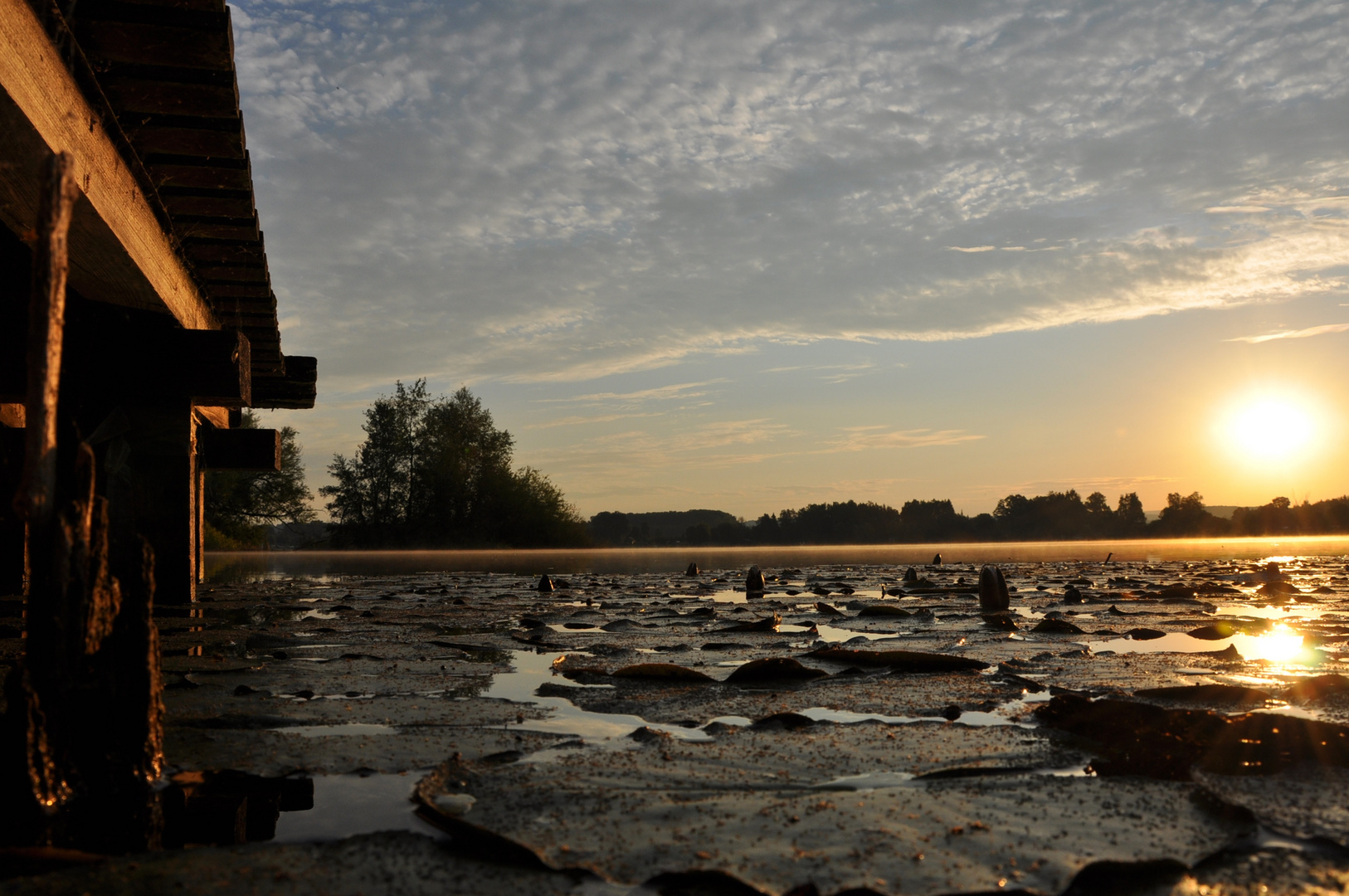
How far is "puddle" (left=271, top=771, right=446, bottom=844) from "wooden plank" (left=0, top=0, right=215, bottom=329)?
2104 mm

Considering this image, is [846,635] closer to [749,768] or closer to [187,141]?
[749,768]

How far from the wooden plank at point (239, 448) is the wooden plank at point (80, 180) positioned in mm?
4556

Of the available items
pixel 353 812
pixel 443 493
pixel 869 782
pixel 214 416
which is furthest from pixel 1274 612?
pixel 443 493

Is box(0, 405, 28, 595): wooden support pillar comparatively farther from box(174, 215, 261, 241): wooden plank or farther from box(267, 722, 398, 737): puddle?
box(267, 722, 398, 737): puddle

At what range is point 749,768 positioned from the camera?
2451 mm

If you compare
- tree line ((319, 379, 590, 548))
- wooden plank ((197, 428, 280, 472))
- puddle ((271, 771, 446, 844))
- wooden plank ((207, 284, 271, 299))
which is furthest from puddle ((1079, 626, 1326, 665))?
tree line ((319, 379, 590, 548))

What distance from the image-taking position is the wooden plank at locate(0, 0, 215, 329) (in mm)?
3305

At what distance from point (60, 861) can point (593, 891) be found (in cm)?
97

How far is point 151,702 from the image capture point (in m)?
2.30

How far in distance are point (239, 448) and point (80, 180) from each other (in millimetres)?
Result: 7246

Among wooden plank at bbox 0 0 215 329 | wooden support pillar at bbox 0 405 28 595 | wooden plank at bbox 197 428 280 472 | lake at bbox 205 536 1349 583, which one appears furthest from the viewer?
lake at bbox 205 536 1349 583

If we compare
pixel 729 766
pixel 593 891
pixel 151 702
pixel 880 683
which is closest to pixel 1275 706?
pixel 880 683

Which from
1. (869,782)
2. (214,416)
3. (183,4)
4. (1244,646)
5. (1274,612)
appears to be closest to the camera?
(869,782)

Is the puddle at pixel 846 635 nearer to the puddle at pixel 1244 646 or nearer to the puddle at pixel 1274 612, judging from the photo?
the puddle at pixel 1244 646
